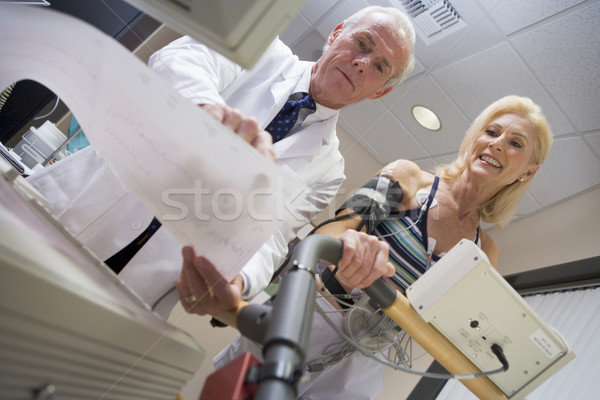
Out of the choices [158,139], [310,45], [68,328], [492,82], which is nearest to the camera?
[68,328]

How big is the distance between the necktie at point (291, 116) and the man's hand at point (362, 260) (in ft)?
1.51

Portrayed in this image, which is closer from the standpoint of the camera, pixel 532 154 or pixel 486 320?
pixel 486 320

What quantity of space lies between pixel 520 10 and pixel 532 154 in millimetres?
1078

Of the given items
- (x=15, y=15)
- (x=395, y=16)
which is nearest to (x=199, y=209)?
(x=15, y=15)

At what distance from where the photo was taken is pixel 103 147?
22.8 inches

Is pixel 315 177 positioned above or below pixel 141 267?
below

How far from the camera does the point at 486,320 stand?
86cm

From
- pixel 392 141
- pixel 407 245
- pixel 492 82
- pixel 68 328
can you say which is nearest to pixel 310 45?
pixel 392 141

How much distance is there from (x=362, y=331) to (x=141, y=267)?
0.52 metres

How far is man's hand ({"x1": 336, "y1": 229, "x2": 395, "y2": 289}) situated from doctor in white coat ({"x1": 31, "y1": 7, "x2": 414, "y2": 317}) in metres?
0.11

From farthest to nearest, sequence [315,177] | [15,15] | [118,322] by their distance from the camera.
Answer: [315,177], [15,15], [118,322]

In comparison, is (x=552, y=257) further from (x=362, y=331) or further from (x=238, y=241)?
(x=238, y=241)

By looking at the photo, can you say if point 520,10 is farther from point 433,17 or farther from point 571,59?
point 433,17

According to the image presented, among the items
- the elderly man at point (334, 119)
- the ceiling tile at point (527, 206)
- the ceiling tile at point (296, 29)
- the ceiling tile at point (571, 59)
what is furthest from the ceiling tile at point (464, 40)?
the elderly man at point (334, 119)
